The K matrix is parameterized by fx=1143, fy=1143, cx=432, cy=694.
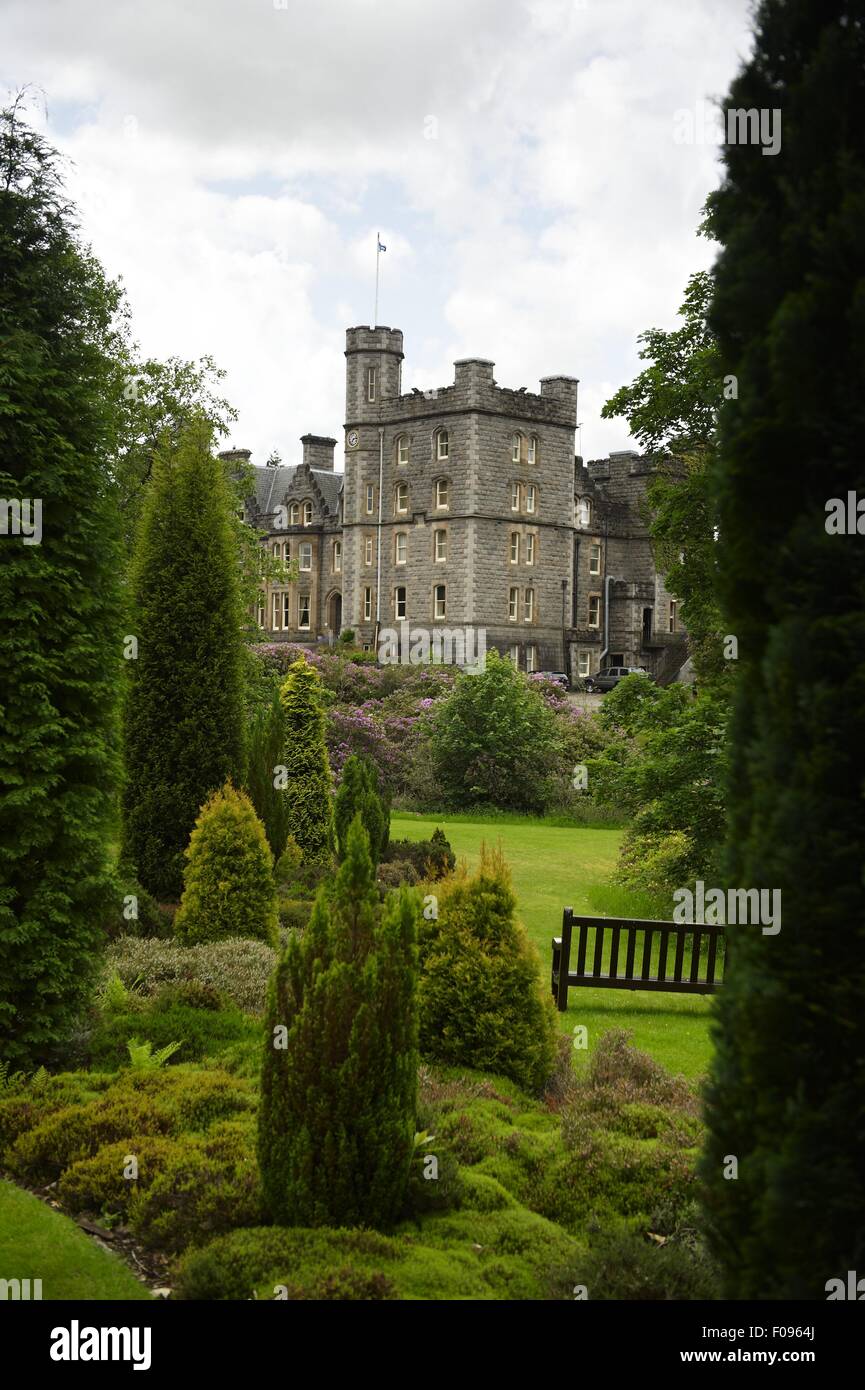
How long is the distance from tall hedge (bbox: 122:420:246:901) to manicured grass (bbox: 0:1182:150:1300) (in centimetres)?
776

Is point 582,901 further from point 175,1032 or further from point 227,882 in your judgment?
point 175,1032

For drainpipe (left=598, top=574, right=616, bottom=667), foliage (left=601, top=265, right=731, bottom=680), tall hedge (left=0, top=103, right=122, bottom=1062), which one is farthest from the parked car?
tall hedge (left=0, top=103, right=122, bottom=1062)

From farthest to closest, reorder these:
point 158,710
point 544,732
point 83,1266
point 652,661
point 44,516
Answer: point 652,661 < point 544,732 < point 158,710 < point 44,516 < point 83,1266

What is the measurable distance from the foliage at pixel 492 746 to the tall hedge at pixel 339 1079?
26154mm

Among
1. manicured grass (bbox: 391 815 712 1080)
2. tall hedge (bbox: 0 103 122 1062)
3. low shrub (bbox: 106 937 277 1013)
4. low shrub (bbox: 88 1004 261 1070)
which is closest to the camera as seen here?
tall hedge (bbox: 0 103 122 1062)

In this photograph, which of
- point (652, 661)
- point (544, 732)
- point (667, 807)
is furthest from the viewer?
point (652, 661)

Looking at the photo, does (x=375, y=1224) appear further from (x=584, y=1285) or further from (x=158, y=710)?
(x=158, y=710)

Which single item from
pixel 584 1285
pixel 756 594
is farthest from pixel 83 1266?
pixel 756 594

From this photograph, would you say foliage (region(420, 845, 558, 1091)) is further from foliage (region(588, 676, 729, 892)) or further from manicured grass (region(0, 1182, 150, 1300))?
foliage (region(588, 676, 729, 892))

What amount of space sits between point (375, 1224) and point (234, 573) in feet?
32.7

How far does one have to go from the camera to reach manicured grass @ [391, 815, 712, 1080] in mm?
11483

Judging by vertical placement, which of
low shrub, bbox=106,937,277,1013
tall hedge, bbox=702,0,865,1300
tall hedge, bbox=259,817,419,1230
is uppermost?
tall hedge, bbox=702,0,865,1300

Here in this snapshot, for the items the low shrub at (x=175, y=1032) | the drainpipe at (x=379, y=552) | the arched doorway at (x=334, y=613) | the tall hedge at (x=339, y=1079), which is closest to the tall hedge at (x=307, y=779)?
the low shrub at (x=175, y=1032)

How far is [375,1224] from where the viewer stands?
6.14 m
